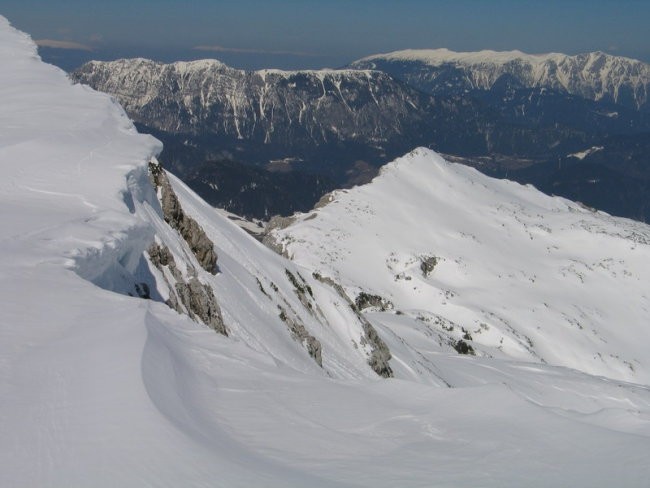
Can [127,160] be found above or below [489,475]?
below

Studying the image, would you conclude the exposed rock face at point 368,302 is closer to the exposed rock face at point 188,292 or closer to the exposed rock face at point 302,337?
Result: the exposed rock face at point 302,337

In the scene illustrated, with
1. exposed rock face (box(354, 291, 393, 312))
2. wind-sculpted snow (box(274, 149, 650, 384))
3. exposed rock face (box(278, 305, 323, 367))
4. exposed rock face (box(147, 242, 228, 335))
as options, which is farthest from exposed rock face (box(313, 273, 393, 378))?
exposed rock face (box(354, 291, 393, 312))

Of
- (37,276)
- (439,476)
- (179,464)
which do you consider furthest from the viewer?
(37,276)

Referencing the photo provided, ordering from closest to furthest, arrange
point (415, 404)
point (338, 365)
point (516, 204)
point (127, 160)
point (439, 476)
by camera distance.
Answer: point (439, 476), point (415, 404), point (127, 160), point (338, 365), point (516, 204)

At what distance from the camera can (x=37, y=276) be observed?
12.4 m

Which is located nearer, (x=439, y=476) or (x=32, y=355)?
(x=439, y=476)

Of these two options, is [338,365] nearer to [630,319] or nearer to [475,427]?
[475,427]

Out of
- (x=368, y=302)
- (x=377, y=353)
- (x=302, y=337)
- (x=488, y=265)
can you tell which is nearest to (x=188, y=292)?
(x=302, y=337)

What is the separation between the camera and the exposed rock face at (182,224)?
27797 millimetres

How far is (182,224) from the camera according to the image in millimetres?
28844

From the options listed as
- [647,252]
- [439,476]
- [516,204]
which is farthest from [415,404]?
[516,204]

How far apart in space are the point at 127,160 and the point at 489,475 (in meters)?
20.4

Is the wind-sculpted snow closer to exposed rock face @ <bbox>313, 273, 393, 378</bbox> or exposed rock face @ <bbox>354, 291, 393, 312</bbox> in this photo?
exposed rock face @ <bbox>354, 291, 393, 312</bbox>

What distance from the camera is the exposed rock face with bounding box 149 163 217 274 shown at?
1094 inches
